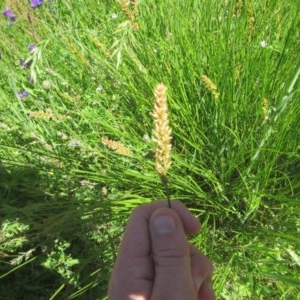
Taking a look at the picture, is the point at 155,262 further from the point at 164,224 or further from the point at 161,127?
the point at 161,127

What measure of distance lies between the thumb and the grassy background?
Answer: 17.0 inches

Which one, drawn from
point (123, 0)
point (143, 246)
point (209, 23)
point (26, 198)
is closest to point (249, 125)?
point (209, 23)

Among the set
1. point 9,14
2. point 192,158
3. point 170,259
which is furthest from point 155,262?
point 9,14

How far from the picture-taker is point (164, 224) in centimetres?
72

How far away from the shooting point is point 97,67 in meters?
1.67

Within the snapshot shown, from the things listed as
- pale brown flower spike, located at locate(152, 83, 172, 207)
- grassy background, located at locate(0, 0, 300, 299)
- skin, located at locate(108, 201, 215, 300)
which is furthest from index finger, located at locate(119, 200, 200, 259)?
grassy background, located at locate(0, 0, 300, 299)

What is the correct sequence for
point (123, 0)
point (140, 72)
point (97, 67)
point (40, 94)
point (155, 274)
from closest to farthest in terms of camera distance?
point (155, 274), point (123, 0), point (140, 72), point (97, 67), point (40, 94)

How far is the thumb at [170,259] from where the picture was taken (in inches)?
25.9

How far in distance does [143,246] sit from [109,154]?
0.75m

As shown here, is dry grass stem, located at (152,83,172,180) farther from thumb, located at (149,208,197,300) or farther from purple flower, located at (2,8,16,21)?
purple flower, located at (2,8,16,21)

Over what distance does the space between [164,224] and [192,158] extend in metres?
0.68

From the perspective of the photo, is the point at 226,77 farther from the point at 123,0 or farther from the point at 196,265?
the point at 196,265

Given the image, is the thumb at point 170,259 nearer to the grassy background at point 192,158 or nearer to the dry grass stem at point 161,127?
the dry grass stem at point 161,127

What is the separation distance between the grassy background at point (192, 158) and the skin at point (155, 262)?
1.24 feet
